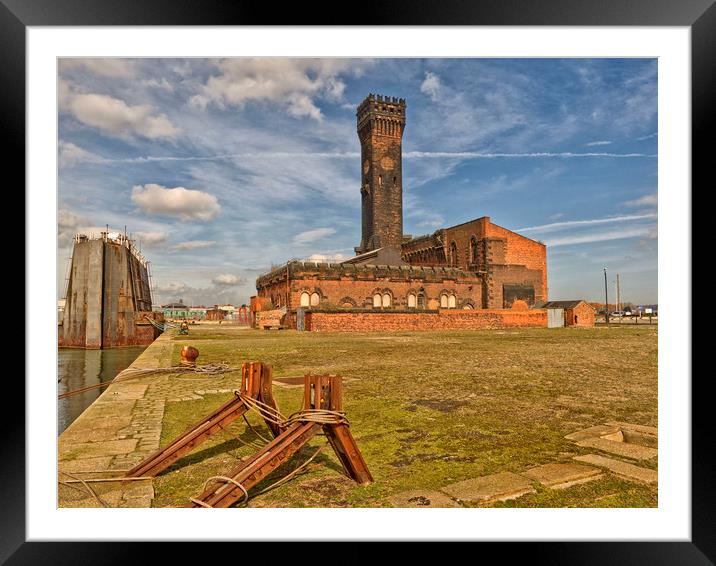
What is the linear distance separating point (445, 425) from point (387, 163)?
50.0 m

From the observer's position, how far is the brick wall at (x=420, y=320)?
27797mm

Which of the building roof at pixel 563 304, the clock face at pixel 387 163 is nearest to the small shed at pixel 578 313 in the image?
the building roof at pixel 563 304

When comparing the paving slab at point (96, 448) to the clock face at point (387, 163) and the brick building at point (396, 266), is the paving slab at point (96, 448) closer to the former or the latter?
the brick building at point (396, 266)

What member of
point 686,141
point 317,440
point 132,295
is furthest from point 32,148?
point 132,295

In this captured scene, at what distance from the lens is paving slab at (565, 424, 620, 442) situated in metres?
4.76

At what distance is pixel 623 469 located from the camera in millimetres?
3773

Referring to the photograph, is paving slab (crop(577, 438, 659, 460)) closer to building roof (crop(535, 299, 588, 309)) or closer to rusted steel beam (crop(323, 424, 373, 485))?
rusted steel beam (crop(323, 424, 373, 485))

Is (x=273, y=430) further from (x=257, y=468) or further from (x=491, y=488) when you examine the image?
(x=491, y=488)

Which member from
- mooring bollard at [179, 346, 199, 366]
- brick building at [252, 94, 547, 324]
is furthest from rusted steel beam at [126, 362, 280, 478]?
brick building at [252, 94, 547, 324]

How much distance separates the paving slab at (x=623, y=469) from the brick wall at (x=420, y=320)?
941 inches
